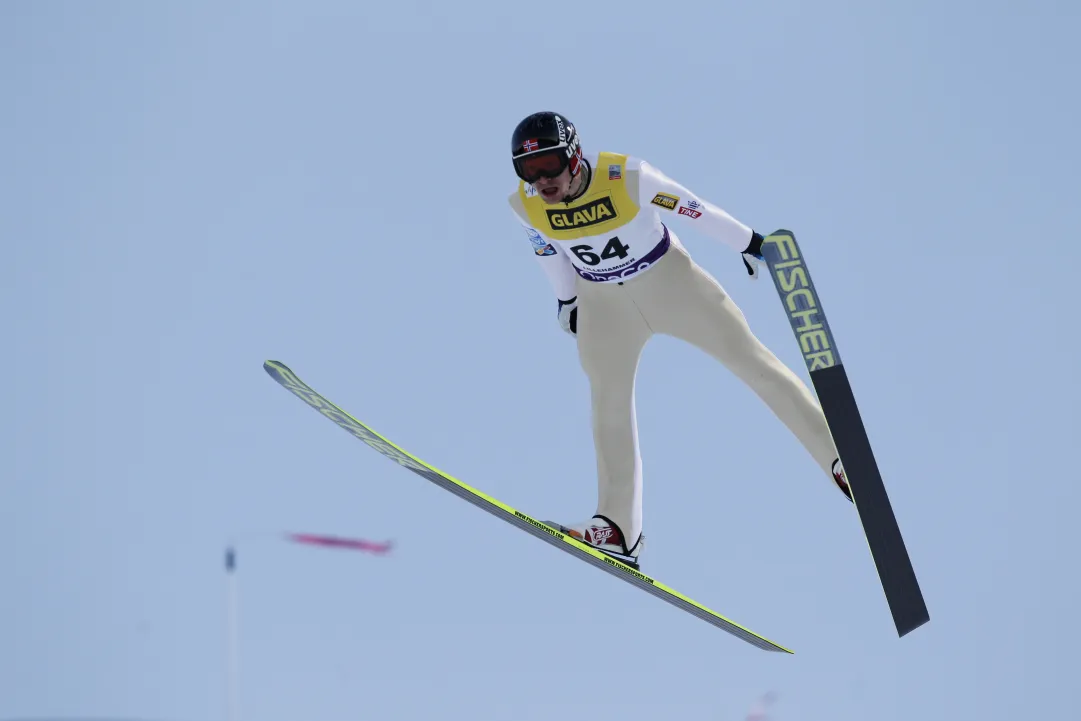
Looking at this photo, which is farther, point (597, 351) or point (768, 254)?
point (597, 351)

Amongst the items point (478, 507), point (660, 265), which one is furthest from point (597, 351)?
point (478, 507)

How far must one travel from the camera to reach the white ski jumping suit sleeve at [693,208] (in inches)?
232

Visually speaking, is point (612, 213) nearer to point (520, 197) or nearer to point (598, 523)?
point (520, 197)

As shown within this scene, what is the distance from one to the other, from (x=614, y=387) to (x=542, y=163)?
131 cm

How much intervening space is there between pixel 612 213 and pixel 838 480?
5.85 feet

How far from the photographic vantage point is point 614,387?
20.9 feet

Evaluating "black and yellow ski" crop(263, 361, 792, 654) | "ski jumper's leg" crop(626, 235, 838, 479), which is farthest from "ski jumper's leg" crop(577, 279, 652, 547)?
"black and yellow ski" crop(263, 361, 792, 654)

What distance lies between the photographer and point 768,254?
5.78 meters

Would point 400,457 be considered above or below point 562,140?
below

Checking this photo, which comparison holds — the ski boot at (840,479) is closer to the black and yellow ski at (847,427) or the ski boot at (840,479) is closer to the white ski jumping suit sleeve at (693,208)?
the black and yellow ski at (847,427)

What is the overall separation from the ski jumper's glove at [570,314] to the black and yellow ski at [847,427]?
3.90 feet

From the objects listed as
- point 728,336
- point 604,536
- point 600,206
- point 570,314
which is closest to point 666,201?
point 600,206

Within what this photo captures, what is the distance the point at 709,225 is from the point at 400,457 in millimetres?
1941

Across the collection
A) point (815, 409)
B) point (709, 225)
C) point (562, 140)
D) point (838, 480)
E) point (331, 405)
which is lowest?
point (838, 480)
